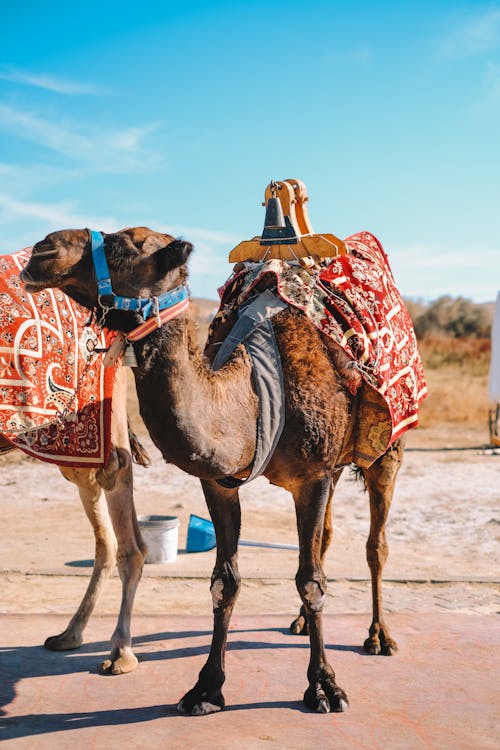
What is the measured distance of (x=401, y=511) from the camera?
398 inches

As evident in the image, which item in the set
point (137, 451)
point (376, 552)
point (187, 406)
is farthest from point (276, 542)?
point (187, 406)

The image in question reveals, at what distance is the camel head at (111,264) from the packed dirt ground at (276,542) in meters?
3.29

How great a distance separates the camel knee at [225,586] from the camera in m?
4.41

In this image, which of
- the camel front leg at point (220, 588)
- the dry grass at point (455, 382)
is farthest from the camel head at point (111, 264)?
the dry grass at point (455, 382)

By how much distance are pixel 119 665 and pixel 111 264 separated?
8.36ft

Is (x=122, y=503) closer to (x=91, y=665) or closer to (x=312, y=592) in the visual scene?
(x=91, y=665)

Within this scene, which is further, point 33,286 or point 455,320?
point 455,320

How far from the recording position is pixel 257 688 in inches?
181

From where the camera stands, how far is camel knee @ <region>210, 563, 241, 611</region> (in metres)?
4.41

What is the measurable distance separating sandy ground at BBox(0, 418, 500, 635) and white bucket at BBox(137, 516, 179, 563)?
140 mm

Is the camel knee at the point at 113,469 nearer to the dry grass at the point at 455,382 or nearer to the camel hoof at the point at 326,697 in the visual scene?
the camel hoof at the point at 326,697

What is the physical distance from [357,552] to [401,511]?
1961 millimetres

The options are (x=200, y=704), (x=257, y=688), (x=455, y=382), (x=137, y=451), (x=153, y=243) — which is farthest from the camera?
(x=455, y=382)

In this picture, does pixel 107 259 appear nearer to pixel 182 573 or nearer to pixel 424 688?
pixel 424 688
